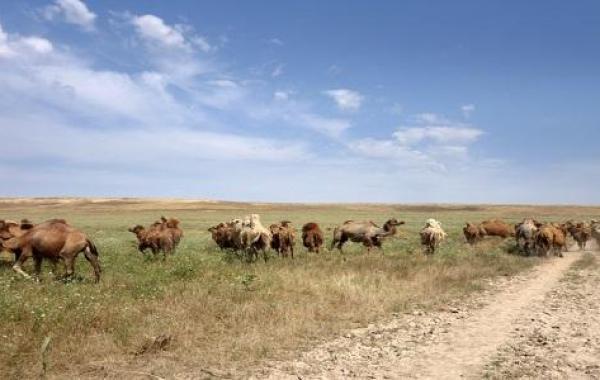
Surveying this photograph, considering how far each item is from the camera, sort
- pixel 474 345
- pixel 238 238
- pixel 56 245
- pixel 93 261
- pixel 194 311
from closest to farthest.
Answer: pixel 474 345, pixel 194 311, pixel 93 261, pixel 56 245, pixel 238 238

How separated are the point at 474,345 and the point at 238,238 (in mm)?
14148

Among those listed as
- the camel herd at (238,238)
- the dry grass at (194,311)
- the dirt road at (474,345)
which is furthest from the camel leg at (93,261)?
the dirt road at (474,345)

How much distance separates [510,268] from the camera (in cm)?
2216

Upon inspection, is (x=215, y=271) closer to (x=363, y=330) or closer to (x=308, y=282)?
(x=308, y=282)

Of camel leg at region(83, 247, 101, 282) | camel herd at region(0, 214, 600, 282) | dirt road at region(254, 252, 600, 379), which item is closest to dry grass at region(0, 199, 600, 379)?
camel leg at region(83, 247, 101, 282)

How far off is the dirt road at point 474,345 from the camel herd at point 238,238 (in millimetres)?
8590

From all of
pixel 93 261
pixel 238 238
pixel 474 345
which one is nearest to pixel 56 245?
pixel 93 261

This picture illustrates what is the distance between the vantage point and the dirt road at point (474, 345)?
8594mm

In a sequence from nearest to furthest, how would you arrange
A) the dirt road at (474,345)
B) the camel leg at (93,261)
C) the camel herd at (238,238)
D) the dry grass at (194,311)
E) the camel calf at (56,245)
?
the dirt road at (474,345)
the dry grass at (194,311)
the camel leg at (93,261)
the camel calf at (56,245)
the camel herd at (238,238)

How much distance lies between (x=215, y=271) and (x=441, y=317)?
6786 mm

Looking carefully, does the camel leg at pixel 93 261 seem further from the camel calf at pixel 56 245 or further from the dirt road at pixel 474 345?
the dirt road at pixel 474 345

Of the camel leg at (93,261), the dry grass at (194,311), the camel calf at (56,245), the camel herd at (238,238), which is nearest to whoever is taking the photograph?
the dry grass at (194,311)

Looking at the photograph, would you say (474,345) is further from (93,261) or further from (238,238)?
(238,238)

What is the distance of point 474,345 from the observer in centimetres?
1012
